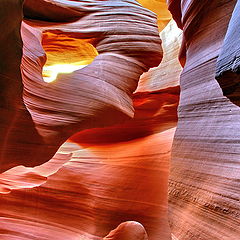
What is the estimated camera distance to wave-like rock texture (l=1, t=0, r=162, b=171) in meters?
2.90

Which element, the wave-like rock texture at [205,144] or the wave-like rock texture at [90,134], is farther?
the wave-like rock texture at [90,134]

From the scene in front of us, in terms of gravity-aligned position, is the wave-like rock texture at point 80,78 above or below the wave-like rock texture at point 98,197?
above

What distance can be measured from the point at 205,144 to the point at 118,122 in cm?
162

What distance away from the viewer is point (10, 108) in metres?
2.61

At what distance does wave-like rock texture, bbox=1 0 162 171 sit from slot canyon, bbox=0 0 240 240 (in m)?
0.01

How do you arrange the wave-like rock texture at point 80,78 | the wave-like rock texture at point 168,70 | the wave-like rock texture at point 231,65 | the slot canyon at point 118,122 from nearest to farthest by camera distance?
the wave-like rock texture at point 231,65 → the slot canyon at point 118,122 → the wave-like rock texture at point 80,78 → the wave-like rock texture at point 168,70

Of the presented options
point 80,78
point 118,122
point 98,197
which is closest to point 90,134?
point 98,197

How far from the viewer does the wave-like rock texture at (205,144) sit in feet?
5.49

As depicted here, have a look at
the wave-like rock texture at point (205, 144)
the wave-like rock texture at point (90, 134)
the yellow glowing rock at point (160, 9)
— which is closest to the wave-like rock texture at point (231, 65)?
the wave-like rock texture at point (205, 144)

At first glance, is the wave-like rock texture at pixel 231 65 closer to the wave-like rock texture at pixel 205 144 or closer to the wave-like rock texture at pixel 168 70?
the wave-like rock texture at pixel 205 144

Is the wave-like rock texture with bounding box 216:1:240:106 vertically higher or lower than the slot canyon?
higher

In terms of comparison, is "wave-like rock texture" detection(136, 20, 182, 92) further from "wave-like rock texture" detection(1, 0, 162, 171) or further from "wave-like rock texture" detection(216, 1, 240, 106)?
"wave-like rock texture" detection(216, 1, 240, 106)

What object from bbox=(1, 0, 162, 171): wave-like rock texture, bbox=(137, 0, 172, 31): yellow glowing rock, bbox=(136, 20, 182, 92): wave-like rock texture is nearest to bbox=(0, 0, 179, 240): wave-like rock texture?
bbox=(1, 0, 162, 171): wave-like rock texture

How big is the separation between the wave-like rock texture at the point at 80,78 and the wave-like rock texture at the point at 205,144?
1.19 m
